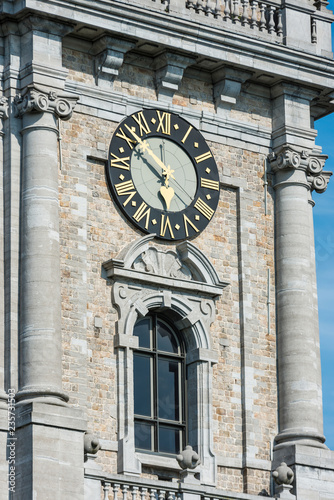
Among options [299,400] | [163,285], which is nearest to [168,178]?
[163,285]

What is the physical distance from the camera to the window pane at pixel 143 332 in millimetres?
39000

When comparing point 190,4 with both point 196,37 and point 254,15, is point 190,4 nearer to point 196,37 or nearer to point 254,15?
point 196,37

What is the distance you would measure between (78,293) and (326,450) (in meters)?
5.35

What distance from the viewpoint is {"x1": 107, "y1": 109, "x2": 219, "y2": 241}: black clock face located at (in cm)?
3925

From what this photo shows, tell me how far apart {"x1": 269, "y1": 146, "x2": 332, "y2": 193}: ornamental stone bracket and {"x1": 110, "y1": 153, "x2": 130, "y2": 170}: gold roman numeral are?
10.9ft

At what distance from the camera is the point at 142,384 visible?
38.8m

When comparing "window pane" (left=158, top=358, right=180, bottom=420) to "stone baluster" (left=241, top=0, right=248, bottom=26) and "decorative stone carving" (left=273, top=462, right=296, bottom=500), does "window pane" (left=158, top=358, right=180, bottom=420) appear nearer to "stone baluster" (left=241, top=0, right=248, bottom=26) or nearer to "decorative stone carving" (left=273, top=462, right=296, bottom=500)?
"decorative stone carving" (left=273, top=462, right=296, bottom=500)

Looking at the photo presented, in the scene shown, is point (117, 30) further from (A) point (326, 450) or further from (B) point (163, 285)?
(A) point (326, 450)

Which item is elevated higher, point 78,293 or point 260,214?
point 260,214

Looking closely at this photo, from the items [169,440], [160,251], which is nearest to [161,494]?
[169,440]

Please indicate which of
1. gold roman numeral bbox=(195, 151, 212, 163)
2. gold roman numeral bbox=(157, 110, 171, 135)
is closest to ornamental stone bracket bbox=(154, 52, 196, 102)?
gold roman numeral bbox=(157, 110, 171, 135)

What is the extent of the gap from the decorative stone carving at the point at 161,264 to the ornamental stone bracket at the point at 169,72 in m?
2.99

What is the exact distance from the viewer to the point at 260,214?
135 feet

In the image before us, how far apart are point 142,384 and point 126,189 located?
3460 mm
